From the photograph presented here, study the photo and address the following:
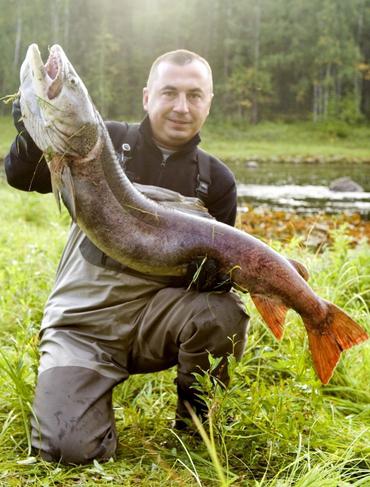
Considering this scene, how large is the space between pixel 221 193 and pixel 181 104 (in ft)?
1.72

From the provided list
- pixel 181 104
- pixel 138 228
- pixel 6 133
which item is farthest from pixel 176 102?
pixel 6 133

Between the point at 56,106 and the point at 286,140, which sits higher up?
the point at 56,106

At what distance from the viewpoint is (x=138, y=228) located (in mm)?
2766

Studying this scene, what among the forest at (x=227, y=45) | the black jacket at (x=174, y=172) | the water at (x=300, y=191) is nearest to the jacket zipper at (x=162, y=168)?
the black jacket at (x=174, y=172)

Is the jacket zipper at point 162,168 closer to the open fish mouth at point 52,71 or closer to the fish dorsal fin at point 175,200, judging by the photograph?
the fish dorsal fin at point 175,200

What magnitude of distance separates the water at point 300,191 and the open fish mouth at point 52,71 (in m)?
9.47

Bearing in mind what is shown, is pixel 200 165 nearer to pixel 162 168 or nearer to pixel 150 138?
pixel 162 168

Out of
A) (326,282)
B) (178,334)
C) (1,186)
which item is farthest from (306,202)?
(178,334)

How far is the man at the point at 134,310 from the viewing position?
2.74 meters

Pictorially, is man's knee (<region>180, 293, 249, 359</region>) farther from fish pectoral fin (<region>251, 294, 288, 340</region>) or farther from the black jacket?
the black jacket

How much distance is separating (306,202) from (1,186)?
6479mm

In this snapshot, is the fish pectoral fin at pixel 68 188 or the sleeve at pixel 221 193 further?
the sleeve at pixel 221 193

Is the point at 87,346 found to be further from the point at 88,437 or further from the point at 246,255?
the point at 246,255

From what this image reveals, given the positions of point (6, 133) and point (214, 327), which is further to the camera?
point (6, 133)
